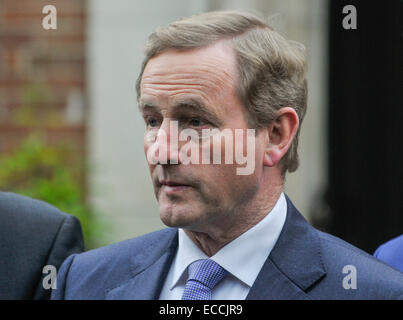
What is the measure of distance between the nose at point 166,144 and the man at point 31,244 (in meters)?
0.70

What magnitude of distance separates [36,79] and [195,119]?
289cm

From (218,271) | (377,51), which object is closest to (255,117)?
(218,271)

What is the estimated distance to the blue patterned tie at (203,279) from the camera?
8.36ft

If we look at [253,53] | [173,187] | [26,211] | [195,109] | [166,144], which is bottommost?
[26,211]

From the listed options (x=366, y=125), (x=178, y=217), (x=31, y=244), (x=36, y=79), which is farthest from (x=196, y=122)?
(x=366, y=125)

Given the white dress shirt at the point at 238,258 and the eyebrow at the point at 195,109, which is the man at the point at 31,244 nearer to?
the white dress shirt at the point at 238,258

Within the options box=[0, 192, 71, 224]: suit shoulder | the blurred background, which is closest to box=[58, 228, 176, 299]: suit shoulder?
box=[0, 192, 71, 224]: suit shoulder

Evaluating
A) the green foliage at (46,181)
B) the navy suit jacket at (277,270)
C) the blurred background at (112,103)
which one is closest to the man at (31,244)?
the navy suit jacket at (277,270)

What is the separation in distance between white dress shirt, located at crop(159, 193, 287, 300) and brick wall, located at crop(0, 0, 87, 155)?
2642 millimetres

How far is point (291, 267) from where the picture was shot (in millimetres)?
2564

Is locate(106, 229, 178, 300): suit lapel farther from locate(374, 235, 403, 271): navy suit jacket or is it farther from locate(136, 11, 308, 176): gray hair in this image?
locate(374, 235, 403, 271): navy suit jacket

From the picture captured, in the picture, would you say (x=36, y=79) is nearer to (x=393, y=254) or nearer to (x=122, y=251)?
(x=122, y=251)

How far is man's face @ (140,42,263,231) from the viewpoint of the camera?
2490 mm

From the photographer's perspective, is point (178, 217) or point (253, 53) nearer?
point (178, 217)
